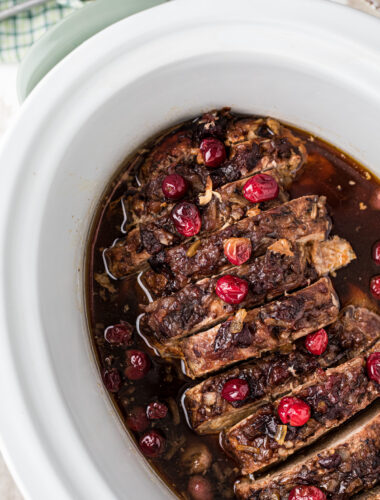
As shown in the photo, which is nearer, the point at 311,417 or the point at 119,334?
the point at 311,417

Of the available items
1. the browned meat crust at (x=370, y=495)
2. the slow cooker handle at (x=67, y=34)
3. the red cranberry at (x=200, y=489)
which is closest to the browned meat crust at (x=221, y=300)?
the red cranberry at (x=200, y=489)

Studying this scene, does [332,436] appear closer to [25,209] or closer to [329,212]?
[329,212]

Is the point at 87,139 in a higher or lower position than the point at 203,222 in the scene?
higher

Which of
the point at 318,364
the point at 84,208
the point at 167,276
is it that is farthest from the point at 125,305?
the point at 318,364

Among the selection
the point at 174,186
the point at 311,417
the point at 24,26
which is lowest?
the point at 311,417

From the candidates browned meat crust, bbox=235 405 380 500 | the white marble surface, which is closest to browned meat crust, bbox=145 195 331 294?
browned meat crust, bbox=235 405 380 500

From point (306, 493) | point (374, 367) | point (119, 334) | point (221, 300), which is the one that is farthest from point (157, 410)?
point (374, 367)

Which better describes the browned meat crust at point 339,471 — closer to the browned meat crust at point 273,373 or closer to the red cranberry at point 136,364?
the browned meat crust at point 273,373

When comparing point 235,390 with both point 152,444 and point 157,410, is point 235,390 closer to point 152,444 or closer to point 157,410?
point 157,410
